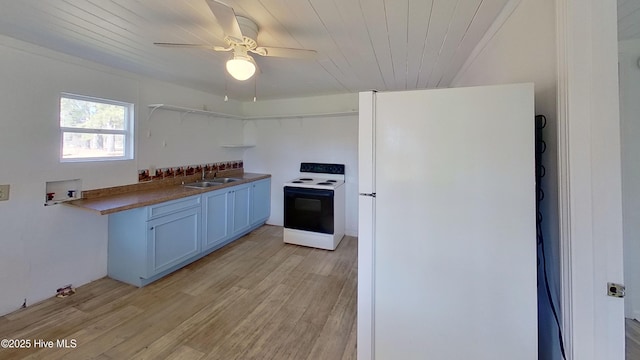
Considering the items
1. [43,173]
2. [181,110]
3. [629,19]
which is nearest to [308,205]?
[181,110]

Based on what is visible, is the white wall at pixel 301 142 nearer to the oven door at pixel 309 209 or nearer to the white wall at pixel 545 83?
the oven door at pixel 309 209

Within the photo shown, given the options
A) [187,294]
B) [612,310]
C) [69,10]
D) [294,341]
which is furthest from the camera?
[187,294]

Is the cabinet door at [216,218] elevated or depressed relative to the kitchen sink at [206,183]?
depressed

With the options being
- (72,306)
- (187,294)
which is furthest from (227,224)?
(72,306)

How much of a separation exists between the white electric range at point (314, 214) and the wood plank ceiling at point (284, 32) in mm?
1549

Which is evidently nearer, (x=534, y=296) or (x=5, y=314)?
(x=534, y=296)

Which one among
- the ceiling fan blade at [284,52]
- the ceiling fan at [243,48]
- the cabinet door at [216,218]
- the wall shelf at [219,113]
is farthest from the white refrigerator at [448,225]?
the wall shelf at [219,113]

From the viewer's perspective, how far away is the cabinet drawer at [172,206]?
2.56m

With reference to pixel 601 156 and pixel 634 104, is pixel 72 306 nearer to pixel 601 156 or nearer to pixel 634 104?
pixel 601 156

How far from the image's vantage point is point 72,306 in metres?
2.24

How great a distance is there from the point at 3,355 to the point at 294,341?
6.43ft

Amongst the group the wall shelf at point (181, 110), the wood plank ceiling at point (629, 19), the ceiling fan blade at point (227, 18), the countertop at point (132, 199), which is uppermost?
the wood plank ceiling at point (629, 19)

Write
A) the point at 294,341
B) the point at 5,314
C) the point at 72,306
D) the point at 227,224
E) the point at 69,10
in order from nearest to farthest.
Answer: the point at 69,10 < the point at 294,341 < the point at 5,314 < the point at 72,306 < the point at 227,224

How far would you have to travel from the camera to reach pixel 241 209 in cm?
389
